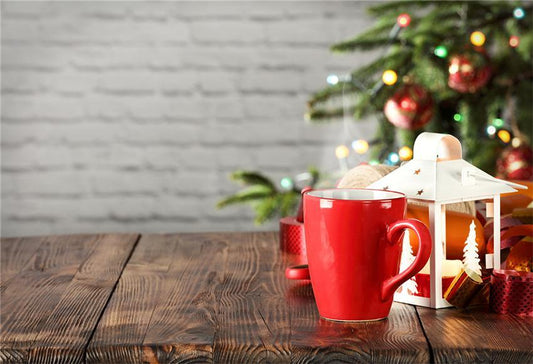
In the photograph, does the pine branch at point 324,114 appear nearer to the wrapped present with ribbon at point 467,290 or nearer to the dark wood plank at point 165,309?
the dark wood plank at point 165,309

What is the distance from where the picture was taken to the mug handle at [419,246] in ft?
2.01

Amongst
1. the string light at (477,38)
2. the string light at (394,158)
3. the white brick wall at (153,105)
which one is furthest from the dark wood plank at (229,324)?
the white brick wall at (153,105)

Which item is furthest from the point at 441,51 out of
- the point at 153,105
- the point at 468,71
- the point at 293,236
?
the point at 153,105

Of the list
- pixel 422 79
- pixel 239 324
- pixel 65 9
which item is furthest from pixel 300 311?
pixel 65 9

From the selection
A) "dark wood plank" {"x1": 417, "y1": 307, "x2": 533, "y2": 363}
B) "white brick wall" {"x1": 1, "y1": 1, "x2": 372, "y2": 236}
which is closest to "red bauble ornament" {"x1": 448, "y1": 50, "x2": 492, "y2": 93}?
"white brick wall" {"x1": 1, "y1": 1, "x2": 372, "y2": 236}

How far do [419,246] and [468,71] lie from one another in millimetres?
1176

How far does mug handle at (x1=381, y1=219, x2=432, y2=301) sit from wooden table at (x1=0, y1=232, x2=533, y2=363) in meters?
0.04

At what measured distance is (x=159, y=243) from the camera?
3.30ft

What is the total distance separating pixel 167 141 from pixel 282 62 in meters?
0.48

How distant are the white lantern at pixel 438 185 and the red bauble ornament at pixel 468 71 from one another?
1033mm

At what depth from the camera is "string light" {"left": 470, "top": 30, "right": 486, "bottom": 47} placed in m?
1.75

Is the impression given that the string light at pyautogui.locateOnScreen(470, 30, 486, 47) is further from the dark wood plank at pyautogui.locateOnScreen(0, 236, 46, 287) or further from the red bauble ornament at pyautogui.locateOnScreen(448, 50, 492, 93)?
the dark wood plank at pyautogui.locateOnScreen(0, 236, 46, 287)

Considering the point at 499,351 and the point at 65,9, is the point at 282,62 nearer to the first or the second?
the point at 65,9

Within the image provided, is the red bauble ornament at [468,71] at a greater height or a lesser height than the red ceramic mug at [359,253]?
greater
